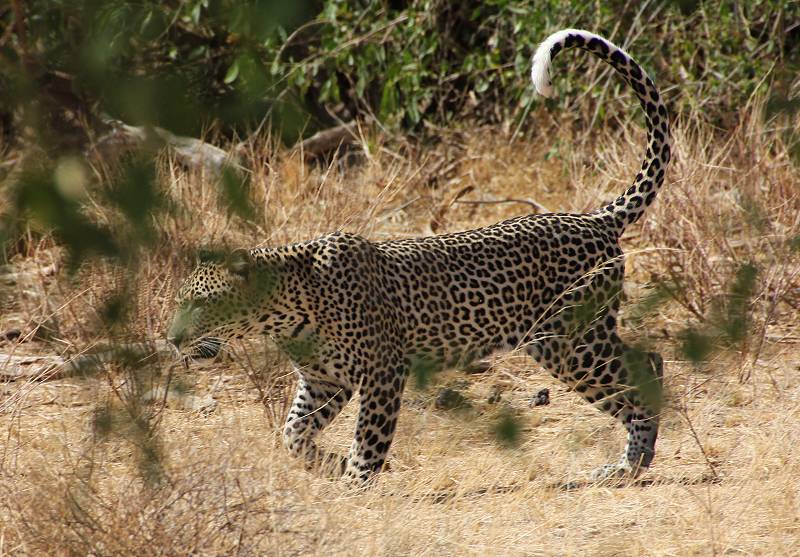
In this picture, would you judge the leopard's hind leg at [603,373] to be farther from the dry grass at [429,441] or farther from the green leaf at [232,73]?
the green leaf at [232,73]

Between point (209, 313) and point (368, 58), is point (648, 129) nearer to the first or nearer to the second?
point (209, 313)

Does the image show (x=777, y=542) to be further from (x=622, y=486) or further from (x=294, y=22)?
Answer: (x=294, y=22)

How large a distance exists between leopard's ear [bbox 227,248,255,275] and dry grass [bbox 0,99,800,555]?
69 mm

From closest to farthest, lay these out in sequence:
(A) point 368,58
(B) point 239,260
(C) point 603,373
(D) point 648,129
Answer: (B) point 239,260 → (C) point 603,373 → (D) point 648,129 → (A) point 368,58

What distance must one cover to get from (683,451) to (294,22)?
4.41m

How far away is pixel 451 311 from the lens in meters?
5.77

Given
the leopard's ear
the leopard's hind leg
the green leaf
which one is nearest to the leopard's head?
the leopard's ear

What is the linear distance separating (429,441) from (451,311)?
64 centimetres

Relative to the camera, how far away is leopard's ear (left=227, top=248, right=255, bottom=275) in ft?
8.39

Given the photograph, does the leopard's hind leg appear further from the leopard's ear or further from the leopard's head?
the leopard's ear

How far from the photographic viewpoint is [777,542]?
177 inches

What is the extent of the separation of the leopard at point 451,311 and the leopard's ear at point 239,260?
1668 mm

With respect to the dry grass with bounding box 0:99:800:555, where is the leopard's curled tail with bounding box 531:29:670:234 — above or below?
above

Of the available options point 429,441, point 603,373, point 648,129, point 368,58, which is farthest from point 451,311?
point 368,58
